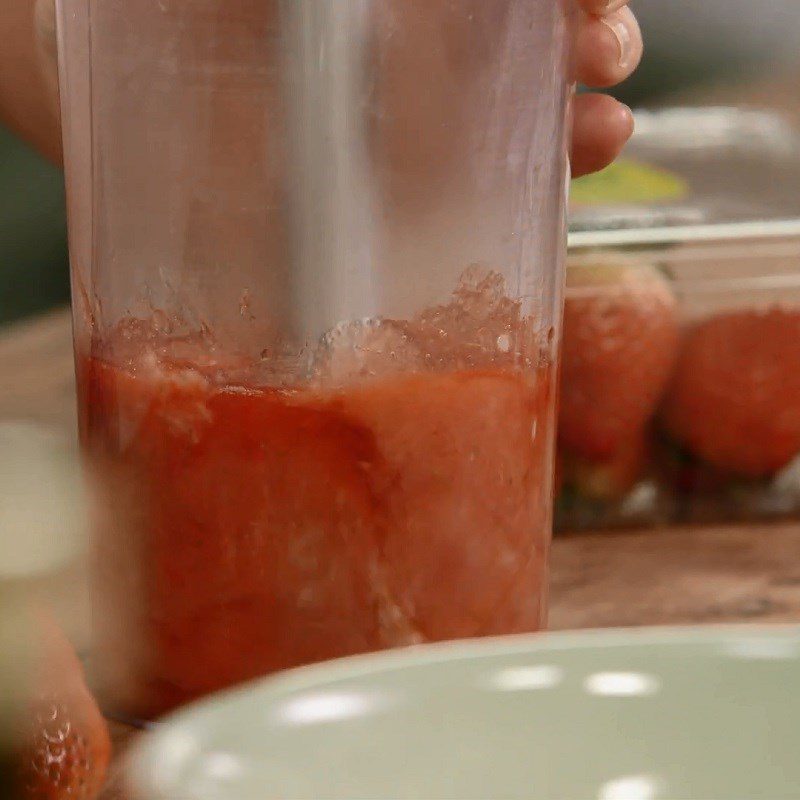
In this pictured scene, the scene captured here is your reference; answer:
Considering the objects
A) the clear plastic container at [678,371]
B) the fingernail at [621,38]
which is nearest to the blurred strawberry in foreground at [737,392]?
the clear plastic container at [678,371]

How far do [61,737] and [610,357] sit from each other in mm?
242

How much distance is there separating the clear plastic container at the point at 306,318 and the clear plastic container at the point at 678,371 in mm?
130

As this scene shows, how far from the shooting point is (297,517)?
0.32 m

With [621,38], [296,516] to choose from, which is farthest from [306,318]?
[621,38]

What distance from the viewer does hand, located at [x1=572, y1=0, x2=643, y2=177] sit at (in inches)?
15.9

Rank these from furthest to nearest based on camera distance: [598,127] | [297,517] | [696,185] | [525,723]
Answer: [696,185] < [598,127] < [297,517] < [525,723]

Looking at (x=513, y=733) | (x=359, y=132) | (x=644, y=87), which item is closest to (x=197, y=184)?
(x=359, y=132)

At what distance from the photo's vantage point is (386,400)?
1.06 ft

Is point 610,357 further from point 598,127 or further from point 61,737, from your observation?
point 61,737

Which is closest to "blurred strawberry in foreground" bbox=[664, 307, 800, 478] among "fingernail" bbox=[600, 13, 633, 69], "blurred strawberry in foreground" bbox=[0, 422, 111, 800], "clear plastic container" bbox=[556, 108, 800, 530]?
"clear plastic container" bbox=[556, 108, 800, 530]

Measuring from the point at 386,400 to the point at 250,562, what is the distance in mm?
46

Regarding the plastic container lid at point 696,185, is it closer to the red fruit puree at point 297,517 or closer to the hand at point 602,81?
the hand at point 602,81

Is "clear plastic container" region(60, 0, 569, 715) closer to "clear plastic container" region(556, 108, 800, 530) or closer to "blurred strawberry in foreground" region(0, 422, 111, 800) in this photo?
"blurred strawberry in foreground" region(0, 422, 111, 800)

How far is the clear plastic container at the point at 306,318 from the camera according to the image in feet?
1.02
